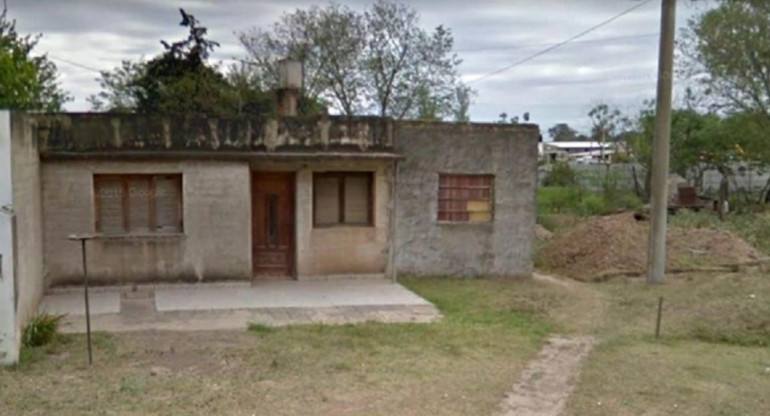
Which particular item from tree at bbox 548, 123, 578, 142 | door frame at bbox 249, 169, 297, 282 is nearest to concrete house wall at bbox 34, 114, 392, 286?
door frame at bbox 249, 169, 297, 282

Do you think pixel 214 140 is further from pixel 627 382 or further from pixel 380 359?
pixel 627 382

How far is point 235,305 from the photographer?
10625mm

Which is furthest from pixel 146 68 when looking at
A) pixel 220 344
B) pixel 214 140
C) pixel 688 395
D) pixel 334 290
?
pixel 688 395

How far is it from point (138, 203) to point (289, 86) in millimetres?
4039

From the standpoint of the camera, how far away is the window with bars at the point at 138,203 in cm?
1169

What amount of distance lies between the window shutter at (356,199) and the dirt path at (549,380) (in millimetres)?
5379

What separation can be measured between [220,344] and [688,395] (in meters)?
5.46

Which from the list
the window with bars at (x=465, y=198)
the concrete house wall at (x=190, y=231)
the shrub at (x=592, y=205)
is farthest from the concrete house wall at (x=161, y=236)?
the shrub at (x=592, y=205)

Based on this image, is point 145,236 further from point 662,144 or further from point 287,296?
point 662,144

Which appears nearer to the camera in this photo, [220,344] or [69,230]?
[220,344]

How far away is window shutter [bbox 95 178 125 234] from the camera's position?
11.7 meters

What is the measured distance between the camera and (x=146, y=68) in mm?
28438

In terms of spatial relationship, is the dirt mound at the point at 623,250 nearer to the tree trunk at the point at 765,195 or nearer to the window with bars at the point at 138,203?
the window with bars at the point at 138,203

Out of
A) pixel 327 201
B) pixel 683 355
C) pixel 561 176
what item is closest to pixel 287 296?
pixel 327 201
